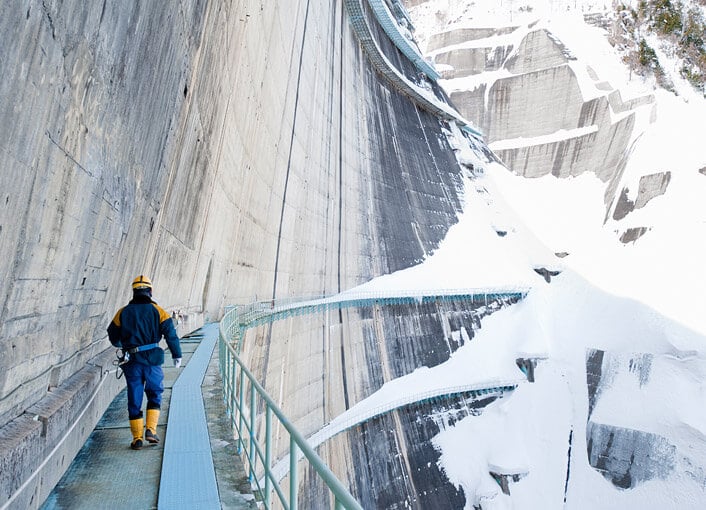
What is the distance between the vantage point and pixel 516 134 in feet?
123

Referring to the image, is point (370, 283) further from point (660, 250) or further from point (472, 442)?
point (660, 250)

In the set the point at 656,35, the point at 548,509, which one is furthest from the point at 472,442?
the point at 656,35

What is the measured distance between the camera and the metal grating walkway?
10.7ft

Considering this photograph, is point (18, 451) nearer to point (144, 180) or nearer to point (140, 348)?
point (140, 348)

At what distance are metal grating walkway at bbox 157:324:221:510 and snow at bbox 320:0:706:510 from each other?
34.4 feet

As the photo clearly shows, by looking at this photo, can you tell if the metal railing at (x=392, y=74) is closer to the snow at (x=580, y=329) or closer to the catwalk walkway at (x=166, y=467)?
the snow at (x=580, y=329)

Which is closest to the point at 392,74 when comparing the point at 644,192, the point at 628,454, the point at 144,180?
the point at 644,192

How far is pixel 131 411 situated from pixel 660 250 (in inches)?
916

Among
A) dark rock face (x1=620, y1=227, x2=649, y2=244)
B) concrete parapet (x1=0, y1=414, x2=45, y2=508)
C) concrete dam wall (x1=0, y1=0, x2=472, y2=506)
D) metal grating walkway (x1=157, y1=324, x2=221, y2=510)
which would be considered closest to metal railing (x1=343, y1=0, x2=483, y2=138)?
concrete dam wall (x1=0, y1=0, x2=472, y2=506)

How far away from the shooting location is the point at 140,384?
13.8ft

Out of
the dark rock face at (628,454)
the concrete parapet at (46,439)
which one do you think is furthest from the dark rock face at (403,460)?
the concrete parapet at (46,439)

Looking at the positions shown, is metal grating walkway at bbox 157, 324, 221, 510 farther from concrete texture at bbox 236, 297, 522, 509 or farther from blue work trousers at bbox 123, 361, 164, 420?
concrete texture at bbox 236, 297, 522, 509

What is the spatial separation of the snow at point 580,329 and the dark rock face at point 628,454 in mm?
189

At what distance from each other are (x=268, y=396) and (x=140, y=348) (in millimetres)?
1564
